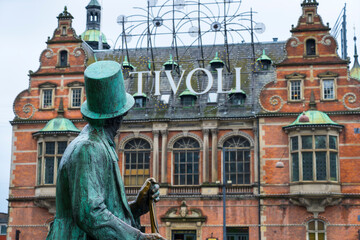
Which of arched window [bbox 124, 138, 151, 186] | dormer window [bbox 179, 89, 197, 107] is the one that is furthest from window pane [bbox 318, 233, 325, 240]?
dormer window [bbox 179, 89, 197, 107]

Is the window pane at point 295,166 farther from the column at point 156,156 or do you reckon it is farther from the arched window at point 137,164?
the arched window at point 137,164

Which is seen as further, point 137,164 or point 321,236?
point 137,164

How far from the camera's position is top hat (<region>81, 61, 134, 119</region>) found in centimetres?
441

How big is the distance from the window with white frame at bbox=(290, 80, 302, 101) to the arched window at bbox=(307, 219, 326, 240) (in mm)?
6587

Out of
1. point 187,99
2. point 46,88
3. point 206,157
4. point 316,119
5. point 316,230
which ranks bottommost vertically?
point 316,230

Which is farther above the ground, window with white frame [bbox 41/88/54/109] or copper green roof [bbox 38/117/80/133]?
window with white frame [bbox 41/88/54/109]

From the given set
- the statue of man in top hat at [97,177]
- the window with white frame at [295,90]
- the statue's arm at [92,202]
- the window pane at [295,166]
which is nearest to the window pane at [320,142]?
the window pane at [295,166]

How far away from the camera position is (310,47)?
3531cm

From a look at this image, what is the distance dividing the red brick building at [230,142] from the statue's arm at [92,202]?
2820cm

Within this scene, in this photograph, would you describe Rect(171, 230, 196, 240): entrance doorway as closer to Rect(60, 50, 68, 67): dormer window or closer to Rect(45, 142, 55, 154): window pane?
Rect(45, 142, 55, 154): window pane

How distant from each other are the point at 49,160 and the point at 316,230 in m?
14.8

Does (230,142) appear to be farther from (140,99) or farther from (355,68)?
(355,68)

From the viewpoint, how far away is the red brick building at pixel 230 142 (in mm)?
33250

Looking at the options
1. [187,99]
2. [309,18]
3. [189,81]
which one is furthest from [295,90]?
[187,99]
